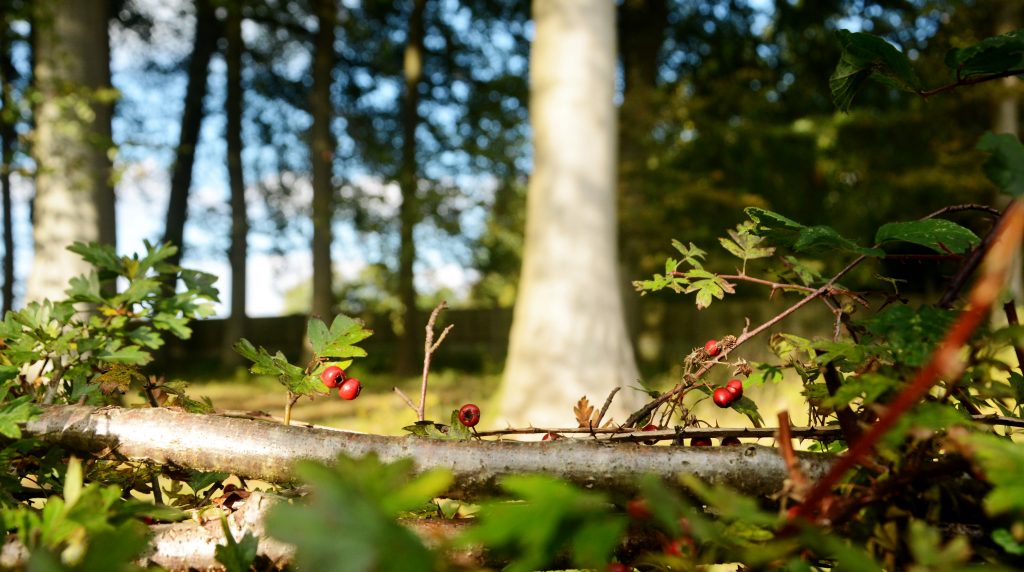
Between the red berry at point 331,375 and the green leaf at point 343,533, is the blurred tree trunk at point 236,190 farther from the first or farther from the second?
the green leaf at point 343,533

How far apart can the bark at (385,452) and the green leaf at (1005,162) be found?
0.95 feet

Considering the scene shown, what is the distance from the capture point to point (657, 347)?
15.3 metres

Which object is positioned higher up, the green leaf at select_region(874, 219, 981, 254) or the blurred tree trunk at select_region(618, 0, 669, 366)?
the blurred tree trunk at select_region(618, 0, 669, 366)

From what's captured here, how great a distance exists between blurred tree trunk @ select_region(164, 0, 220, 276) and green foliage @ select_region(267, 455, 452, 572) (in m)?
→ 19.6

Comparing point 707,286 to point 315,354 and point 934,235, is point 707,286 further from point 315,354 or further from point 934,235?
point 315,354

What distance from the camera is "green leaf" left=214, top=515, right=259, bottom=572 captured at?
2.15 feet

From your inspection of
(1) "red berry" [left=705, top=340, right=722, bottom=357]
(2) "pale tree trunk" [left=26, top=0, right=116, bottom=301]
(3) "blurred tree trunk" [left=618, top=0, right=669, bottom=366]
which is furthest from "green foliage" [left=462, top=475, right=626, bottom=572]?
(3) "blurred tree trunk" [left=618, top=0, right=669, bottom=366]

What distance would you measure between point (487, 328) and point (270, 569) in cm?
2091

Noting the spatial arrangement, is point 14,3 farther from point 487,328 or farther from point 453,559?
point 487,328

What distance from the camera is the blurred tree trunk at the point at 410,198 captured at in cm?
1364

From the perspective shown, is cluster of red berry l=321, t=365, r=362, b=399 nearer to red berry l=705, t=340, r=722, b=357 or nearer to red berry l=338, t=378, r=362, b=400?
red berry l=338, t=378, r=362, b=400

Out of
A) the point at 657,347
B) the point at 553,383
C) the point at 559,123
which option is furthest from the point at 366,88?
the point at 553,383

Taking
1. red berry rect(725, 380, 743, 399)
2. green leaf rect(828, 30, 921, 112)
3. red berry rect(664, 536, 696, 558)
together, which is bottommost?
red berry rect(664, 536, 696, 558)

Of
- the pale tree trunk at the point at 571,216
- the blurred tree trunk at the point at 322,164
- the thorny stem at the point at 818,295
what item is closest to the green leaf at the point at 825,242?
the thorny stem at the point at 818,295
